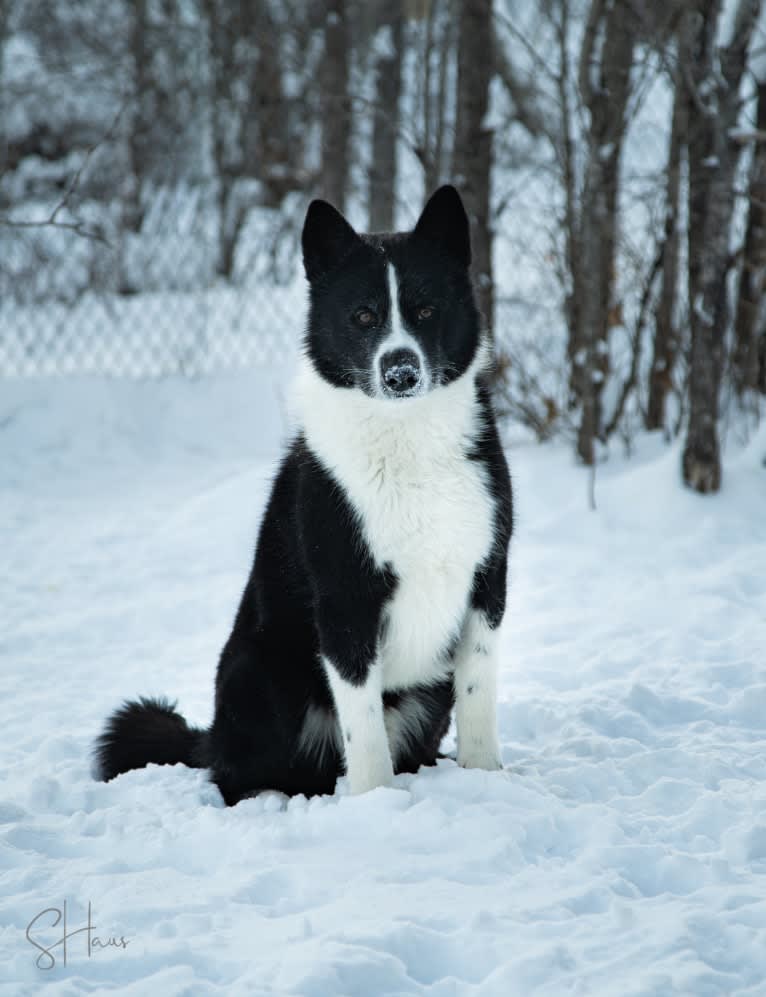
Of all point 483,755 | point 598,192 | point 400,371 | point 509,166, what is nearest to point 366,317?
point 400,371

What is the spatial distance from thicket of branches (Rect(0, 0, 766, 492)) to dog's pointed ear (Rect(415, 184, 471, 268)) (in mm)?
1209

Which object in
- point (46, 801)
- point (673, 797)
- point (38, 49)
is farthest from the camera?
point (38, 49)

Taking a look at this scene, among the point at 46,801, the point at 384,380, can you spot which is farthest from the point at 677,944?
the point at 46,801

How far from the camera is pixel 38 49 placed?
12.7 metres

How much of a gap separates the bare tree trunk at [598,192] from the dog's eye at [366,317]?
2727 mm

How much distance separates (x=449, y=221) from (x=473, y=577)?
0.91m

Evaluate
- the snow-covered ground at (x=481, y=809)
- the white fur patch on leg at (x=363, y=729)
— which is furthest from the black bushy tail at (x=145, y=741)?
the white fur patch on leg at (x=363, y=729)

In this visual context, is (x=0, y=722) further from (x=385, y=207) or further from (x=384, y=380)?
(x=385, y=207)

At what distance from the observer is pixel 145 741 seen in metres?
3.01

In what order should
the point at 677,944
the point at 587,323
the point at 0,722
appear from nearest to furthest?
the point at 677,944 < the point at 0,722 < the point at 587,323

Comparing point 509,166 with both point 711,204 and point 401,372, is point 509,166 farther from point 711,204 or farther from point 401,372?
point 401,372

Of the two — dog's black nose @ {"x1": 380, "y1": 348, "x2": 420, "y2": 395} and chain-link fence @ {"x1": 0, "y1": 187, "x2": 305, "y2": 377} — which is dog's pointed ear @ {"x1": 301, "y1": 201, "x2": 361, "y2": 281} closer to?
dog's black nose @ {"x1": 380, "y1": 348, "x2": 420, "y2": 395}

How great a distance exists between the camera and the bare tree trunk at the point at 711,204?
4.45 m

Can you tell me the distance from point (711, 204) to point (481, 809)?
10.2 ft
